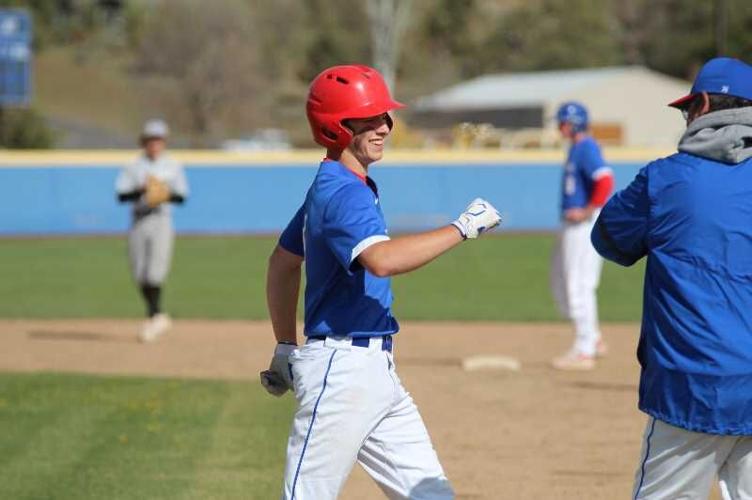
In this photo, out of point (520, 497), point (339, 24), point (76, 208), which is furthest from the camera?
point (339, 24)

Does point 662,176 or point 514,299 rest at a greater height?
point 662,176

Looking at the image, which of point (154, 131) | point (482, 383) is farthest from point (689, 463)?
point (154, 131)

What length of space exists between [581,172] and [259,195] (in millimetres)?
19432

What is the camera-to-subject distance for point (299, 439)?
484 centimetres

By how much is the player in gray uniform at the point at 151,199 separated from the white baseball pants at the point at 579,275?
3905 mm

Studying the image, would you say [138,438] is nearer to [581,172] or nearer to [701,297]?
[581,172]

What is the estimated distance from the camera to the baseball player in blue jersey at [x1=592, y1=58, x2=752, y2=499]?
4.49 metres

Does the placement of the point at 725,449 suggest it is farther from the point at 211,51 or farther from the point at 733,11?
the point at 211,51

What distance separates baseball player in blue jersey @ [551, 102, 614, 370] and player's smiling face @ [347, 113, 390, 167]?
22.1ft

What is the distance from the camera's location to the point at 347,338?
192 inches

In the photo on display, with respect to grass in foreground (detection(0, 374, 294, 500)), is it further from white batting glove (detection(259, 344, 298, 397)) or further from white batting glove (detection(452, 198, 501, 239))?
white batting glove (detection(452, 198, 501, 239))

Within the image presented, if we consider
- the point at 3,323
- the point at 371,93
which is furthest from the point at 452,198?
the point at 371,93

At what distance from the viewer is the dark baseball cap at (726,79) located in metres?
4.61

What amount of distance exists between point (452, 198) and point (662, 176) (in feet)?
86.7
